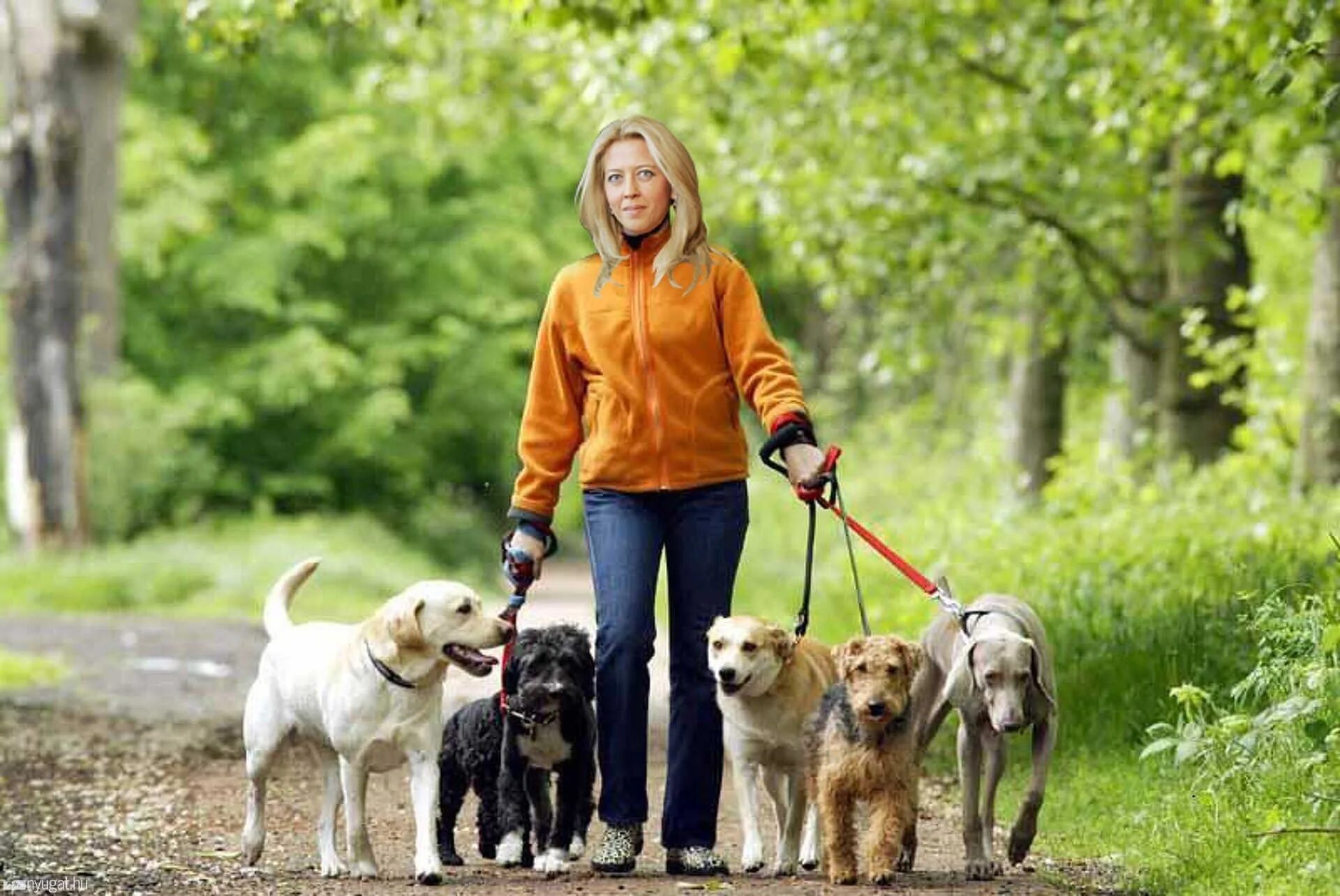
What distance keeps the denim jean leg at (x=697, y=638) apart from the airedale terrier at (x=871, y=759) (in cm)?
61

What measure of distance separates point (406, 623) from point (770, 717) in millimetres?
1264

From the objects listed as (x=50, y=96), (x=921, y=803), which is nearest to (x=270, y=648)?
(x=921, y=803)

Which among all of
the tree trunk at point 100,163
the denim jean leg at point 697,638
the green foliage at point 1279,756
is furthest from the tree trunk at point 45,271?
the green foliage at point 1279,756

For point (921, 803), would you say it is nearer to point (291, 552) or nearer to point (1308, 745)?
point (1308, 745)

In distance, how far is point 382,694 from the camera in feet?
24.1

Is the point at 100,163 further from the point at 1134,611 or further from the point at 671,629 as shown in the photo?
the point at 671,629

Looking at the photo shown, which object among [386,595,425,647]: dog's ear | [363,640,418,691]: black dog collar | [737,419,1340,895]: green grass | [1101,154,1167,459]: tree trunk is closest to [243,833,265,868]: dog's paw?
[363,640,418,691]: black dog collar

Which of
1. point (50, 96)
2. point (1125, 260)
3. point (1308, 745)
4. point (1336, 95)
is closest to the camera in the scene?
point (1308, 745)

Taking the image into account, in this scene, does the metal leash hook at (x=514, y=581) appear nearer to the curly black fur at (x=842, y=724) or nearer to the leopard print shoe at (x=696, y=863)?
the leopard print shoe at (x=696, y=863)

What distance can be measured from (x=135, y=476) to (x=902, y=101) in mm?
11421

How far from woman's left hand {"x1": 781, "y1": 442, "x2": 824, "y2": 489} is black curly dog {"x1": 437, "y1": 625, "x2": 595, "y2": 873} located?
0.87 m

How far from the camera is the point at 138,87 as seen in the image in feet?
107

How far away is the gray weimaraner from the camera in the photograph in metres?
7.19

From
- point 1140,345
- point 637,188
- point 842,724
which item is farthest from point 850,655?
point 1140,345
